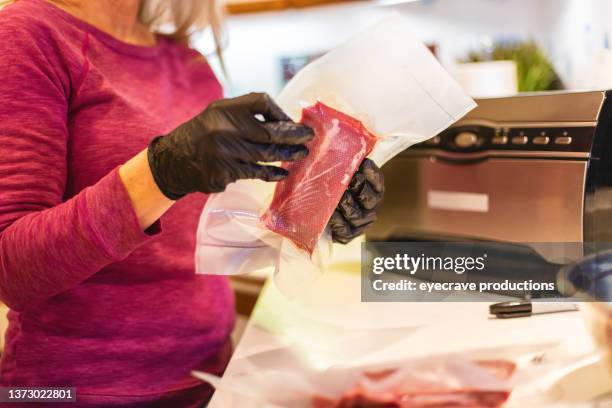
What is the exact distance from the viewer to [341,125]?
594 mm

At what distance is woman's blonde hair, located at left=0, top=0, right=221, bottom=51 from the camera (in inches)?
35.8

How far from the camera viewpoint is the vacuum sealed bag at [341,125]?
60cm

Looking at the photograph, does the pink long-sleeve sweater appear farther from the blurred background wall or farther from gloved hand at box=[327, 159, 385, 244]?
the blurred background wall

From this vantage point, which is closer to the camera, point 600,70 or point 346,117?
point 346,117

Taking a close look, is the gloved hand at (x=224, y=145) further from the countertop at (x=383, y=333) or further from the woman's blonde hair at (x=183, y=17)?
the woman's blonde hair at (x=183, y=17)

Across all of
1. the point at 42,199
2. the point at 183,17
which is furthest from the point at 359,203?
the point at 183,17

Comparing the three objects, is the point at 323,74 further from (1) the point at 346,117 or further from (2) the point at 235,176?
(2) the point at 235,176

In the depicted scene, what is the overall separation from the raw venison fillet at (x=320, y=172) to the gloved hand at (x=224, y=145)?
0.06 metres

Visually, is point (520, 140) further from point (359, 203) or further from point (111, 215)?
point (111, 215)

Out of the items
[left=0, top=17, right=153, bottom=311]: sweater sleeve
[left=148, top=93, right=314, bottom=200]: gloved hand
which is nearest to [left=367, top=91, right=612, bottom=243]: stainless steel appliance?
[left=148, top=93, right=314, bottom=200]: gloved hand

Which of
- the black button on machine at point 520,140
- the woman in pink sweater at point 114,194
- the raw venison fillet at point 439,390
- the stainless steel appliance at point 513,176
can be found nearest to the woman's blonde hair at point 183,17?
the woman in pink sweater at point 114,194

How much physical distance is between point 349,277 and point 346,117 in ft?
1.22

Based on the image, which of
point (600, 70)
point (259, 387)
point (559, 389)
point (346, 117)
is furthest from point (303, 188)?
point (600, 70)

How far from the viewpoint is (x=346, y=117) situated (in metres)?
0.60
